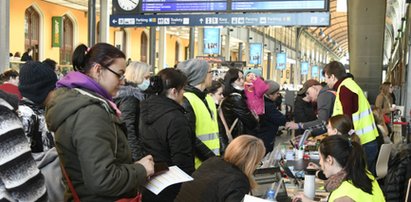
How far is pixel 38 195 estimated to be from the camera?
6.52ft

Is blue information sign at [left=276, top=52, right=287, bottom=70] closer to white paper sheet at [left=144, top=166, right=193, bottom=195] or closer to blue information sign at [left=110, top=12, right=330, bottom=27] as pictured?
blue information sign at [left=110, top=12, right=330, bottom=27]

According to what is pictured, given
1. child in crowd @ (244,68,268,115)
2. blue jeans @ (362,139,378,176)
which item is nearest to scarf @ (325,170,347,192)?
blue jeans @ (362,139,378,176)

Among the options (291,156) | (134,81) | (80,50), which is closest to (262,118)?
(291,156)

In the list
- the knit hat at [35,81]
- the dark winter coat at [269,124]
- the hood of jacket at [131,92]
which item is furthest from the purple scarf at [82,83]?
the dark winter coat at [269,124]

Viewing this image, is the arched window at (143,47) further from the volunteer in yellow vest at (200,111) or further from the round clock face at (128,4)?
the volunteer in yellow vest at (200,111)

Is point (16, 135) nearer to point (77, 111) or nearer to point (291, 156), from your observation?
point (77, 111)

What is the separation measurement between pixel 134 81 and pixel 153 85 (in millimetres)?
1195

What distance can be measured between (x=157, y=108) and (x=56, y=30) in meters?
19.1

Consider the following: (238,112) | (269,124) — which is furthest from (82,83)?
(269,124)

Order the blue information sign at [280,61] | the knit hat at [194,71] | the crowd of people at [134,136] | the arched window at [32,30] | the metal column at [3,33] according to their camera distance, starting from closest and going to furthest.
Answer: the crowd of people at [134,136] → the knit hat at [194,71] → the metal column at [3,33] → the arched window at [32,30] → the blue information sign at [280,61]

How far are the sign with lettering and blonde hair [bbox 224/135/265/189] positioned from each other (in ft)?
64.6

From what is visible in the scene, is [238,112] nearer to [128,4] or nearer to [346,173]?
[346,173]

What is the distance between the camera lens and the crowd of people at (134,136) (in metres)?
2.20

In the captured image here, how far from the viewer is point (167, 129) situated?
11.9 feet
